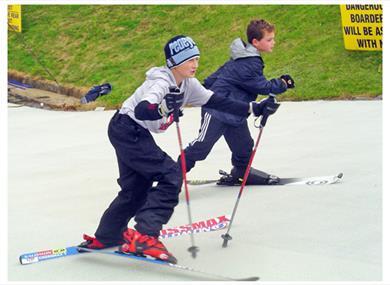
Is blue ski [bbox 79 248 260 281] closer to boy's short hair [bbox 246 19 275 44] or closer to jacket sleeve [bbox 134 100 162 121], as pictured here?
jacket sleeve [bbox 134 100 162 121]

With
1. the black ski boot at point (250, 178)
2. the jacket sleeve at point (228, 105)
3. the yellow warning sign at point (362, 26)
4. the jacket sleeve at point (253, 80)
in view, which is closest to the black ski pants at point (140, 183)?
the jacket sleeve at point (228, 105)

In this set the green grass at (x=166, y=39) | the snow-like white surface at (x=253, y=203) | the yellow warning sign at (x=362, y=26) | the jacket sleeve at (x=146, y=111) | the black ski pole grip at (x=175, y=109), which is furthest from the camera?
the green grass at (x=166, y=39)

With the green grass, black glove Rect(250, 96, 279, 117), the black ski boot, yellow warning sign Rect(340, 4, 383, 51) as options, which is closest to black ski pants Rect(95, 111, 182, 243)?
black glove Rect(250, 96, 279, 117)

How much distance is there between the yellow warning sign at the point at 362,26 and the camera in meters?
14.3

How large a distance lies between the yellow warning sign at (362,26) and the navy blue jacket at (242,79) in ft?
24.2

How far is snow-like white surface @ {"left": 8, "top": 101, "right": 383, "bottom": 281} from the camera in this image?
5430 millimetres

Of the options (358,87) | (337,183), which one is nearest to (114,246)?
(337,183)

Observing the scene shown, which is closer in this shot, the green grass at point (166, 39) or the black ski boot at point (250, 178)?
the black ski boot at point (250, 178)

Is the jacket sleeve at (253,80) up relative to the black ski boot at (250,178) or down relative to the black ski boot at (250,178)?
up

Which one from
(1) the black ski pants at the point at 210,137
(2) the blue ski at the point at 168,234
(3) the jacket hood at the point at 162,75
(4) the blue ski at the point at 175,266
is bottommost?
(4) the blue ski at the point at 175,266

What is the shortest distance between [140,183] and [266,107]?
1095mm

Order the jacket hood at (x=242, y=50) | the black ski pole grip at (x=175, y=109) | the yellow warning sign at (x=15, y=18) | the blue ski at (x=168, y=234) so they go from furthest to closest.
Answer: the yellow warning sign at (x=15, y=18) → the jacket hood at (x=242, y=50) → the blue ski at (x=168, y=234) → the black ski pole grip at (x=175, y=109)

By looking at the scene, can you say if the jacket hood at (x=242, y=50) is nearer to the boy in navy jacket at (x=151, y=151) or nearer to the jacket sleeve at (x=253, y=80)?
the jacket sleeve at (x=253, y=80)

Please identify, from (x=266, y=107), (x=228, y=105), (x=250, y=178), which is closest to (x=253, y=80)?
(x=250, y=178)
